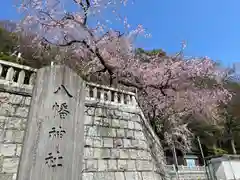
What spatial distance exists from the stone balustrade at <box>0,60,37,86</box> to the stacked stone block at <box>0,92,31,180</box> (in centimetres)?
40

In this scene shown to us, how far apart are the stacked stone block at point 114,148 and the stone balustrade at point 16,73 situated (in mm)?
1757

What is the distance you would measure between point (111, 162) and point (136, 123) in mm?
1554

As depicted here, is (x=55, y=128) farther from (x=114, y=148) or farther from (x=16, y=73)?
(x=16, y=73)

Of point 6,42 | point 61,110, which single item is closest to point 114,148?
point 61,110

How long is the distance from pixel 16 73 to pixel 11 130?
150 centimetres

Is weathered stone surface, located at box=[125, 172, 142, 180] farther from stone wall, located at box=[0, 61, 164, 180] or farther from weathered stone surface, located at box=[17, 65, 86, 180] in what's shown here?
weathered stone surface, located at box=[17, 65, 86, 180]

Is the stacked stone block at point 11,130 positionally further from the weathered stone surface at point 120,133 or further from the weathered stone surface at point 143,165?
the weathered stone surface at point 143,165

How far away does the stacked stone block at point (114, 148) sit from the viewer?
14.4ft

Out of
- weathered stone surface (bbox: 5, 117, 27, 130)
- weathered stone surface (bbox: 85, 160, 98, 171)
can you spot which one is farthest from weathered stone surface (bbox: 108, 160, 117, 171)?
weathered stone surface (bbox: 5, 117, 27, 130)

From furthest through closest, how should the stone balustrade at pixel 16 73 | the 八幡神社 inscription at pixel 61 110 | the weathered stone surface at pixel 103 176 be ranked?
the stone balustrade at pixel 16 73, the weathered stone surface at pixel 103 176, the 八幡神社 inscription at pixel 61 110

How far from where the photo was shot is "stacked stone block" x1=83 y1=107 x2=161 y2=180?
4.38 metres

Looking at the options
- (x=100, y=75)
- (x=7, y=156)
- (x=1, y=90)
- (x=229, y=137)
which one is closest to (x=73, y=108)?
(x=7, y=156)

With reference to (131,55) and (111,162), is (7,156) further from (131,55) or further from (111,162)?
(131,55)

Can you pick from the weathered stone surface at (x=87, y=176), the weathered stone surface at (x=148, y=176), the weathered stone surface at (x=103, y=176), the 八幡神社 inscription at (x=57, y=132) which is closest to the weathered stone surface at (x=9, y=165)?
the weathered stone surface at (x=87, y=176)
